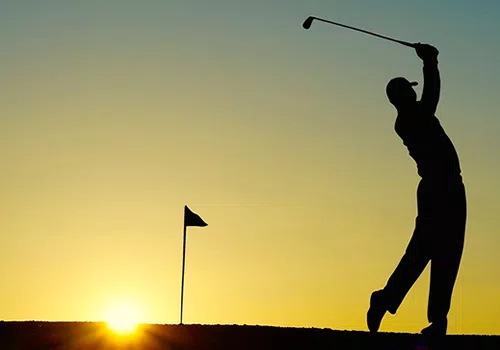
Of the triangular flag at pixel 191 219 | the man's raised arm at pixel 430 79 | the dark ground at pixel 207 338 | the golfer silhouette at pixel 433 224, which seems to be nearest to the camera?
the golfer silhouette at pixel 433 224

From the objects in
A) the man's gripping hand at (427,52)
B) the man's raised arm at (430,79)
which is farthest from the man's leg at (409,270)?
the man's gripping hand at (427,52)

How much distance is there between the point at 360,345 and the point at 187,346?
280cm

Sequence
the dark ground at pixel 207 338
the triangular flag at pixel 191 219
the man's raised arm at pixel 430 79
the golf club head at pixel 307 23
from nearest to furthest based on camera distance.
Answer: the man's raised arm at pixel 430 79, the dark ground at pixel 207 338, the golf club head at pixel 307 23, the triangular flag at pixel 191 219

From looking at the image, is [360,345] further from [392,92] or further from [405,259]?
[392,92]

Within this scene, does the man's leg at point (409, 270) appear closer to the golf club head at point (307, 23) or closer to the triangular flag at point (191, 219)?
the golf club head at point (307, 23)

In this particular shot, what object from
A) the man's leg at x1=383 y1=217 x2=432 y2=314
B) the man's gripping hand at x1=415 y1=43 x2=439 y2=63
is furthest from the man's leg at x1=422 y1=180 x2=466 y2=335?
the man's gripping hand at x1=415 y1=43 x2=439 y2=63

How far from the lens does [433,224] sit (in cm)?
1786

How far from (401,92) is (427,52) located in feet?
2.45

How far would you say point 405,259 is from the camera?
18.0 meters

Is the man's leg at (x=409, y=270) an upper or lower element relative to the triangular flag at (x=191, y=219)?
lower

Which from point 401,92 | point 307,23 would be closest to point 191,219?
point 307,23

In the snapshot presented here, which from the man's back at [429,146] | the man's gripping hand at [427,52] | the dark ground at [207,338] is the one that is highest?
the man's gripping hand at [427,52]

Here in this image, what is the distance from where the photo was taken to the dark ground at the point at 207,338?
18.4 metres

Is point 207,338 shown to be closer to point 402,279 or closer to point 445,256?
point 402,279
